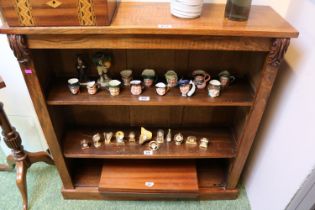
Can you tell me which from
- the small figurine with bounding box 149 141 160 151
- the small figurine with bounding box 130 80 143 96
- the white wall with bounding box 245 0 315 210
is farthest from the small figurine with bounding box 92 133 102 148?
the white wall with bounding box 245 0 315 210

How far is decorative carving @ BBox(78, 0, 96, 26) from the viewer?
808 mm

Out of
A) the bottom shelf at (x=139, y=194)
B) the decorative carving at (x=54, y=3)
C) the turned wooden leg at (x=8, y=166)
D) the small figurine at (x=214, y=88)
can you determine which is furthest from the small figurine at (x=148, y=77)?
→ the turned wooden leg at (x=8, y=166)

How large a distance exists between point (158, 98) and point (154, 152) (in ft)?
1.18

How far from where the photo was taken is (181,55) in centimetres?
116

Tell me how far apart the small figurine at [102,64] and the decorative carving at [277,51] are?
27.0 inches

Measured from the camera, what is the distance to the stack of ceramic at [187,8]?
89 centimetres

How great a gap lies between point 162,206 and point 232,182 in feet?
1.47

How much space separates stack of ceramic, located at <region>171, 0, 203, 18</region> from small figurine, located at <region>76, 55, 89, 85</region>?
0.50 meters

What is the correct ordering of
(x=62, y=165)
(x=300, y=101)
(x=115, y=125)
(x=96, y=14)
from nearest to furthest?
(x=96, y=14) → (x=300, y=101) → (x=62, y=165) → (x=115, y=125)

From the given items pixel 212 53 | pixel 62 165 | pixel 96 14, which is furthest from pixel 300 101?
pixel 62 165

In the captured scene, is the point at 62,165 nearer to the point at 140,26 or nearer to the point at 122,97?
the point at 122,97

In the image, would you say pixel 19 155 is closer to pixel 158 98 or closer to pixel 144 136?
pixel 144 136

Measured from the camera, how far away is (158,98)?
1101 mm

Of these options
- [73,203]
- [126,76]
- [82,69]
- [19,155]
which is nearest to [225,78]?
[126,76]
